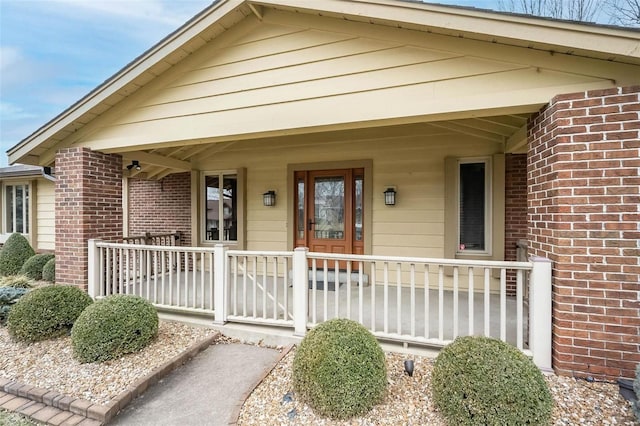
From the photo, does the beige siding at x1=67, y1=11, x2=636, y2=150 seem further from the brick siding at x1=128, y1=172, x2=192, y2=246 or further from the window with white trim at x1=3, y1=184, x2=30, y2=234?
the window with white trim at x1=3, y1=184, x2=30, y2=234

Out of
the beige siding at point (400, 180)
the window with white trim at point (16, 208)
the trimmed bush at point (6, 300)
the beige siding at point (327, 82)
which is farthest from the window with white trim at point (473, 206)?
the window with white trim at point (16, 208)

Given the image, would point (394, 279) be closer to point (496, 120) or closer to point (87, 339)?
point (496, 120)

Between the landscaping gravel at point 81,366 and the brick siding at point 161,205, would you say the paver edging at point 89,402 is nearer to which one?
the landscaping gravel at point 81,366

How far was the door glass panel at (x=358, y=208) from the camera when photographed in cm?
591

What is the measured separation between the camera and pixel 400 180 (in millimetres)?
5633

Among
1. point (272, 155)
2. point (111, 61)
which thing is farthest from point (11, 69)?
point (272, 155)

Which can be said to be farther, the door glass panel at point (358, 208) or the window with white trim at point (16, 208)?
the window with white trim at point (16, 208)

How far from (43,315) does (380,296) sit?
15.1ft

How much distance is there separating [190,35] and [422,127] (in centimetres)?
384

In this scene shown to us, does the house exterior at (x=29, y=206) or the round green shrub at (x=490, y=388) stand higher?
the house exterior at (x=29, y=206)

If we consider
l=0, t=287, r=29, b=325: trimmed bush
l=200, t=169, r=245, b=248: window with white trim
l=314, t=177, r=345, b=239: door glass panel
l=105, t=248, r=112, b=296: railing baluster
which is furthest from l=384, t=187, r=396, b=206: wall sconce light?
l=0, t=287, r=29, b=325: trimmed bush

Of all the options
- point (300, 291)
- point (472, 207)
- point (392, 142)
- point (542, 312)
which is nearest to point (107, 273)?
point (300, 291)

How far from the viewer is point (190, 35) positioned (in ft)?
13.6

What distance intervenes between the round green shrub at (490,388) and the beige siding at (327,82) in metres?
2.33
